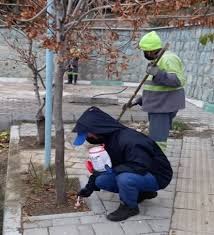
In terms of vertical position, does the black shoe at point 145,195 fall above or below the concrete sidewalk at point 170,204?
above

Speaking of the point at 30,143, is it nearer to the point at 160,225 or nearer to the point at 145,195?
the point at 145,195

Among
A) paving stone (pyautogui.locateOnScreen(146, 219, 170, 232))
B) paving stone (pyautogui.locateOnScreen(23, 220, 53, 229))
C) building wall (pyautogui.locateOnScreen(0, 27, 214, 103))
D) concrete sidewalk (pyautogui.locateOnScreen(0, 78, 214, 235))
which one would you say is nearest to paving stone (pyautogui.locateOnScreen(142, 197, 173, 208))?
concrete sidewalk (pyautogui.locateOnScreen(0, 78, 214, 235))

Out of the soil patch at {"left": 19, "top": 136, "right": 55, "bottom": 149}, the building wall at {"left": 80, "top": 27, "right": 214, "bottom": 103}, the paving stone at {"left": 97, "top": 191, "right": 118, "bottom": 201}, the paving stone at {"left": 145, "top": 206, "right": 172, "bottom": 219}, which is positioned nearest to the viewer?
the paving stone at {"left": 145, "top": 206, "right": 172, "bottom": 219}

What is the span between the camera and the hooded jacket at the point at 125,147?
409cm

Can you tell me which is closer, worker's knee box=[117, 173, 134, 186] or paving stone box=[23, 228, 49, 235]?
paving stone box=[23, 228, 49, 235]

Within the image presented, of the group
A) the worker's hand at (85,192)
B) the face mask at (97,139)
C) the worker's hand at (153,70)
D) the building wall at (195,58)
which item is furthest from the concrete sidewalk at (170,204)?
the building wall at (195,58)

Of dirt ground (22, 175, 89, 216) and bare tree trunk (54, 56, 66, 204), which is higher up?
bare tree trunk (54, 56, 66, 204)

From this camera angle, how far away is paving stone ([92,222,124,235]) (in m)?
3.91

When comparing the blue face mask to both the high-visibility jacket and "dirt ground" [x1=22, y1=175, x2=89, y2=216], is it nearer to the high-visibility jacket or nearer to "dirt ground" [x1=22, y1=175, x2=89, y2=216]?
"dirt ground" [x1=22, y1=175, x2=89, y2=216]

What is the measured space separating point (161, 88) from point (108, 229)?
184 centimetres

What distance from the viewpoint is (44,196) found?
472cm

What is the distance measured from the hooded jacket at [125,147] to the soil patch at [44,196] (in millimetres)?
631

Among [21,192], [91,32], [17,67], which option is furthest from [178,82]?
[17,67]

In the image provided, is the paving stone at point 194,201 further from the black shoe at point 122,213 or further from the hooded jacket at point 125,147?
the black shoe at point 122,213
